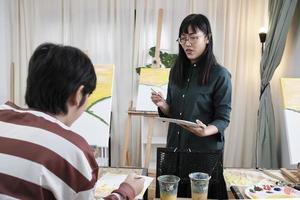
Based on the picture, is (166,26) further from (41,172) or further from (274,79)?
(41,172)

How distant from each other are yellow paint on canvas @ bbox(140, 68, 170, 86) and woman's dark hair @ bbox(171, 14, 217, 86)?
1359 millimetres

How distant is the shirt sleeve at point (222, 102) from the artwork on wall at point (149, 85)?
150 cm

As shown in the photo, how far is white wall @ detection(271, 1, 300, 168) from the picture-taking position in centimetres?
298

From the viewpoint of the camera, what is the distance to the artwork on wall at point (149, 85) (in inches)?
123

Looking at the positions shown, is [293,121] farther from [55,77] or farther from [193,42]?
[55,77]

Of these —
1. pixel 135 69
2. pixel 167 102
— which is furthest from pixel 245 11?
pixel 167 102

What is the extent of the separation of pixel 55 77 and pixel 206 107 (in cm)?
100

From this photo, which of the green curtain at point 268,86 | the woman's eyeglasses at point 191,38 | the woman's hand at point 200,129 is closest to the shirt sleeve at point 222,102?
the woman's hand at point 200,129

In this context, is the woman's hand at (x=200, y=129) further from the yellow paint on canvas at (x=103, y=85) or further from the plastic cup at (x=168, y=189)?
the yellow paint on canvas at (x=103, y=85)

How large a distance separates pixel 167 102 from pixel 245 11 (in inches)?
92.2

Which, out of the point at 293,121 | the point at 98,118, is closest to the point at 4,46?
the point at 98,118

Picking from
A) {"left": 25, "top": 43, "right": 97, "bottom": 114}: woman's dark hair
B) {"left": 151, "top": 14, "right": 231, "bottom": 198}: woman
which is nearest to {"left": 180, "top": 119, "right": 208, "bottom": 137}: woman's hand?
{"left": 151, "top": 14, "right": 231, "bottom": 198}: woman

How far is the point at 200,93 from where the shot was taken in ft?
5.37

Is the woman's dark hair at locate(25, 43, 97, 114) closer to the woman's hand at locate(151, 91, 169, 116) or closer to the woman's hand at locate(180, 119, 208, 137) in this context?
the woman's hand at locate(180, 119, 208, 137)
